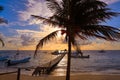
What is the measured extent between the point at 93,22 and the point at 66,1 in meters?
1.69

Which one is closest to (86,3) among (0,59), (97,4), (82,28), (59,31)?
(97,4)

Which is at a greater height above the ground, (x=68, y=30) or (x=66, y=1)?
(x=66, y=1)

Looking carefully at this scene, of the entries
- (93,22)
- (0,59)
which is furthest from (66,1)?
(0,59)

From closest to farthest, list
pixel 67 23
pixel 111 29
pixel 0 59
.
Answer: pixel 111 29, pixel 67 23, pixel 0 59

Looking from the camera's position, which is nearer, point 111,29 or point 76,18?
point 111,29

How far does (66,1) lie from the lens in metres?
10.3

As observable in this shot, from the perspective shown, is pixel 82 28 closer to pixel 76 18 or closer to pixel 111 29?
pixel 76 18

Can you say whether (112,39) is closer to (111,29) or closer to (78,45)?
(111,29)

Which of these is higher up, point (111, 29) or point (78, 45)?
point (111, 29)

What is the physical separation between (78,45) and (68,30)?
1.03 meters

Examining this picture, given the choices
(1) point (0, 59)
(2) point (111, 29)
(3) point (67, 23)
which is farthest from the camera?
(1) point (0, 59)

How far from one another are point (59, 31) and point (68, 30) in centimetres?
50

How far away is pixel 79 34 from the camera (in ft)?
35.1

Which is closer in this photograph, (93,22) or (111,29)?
(111,29)
